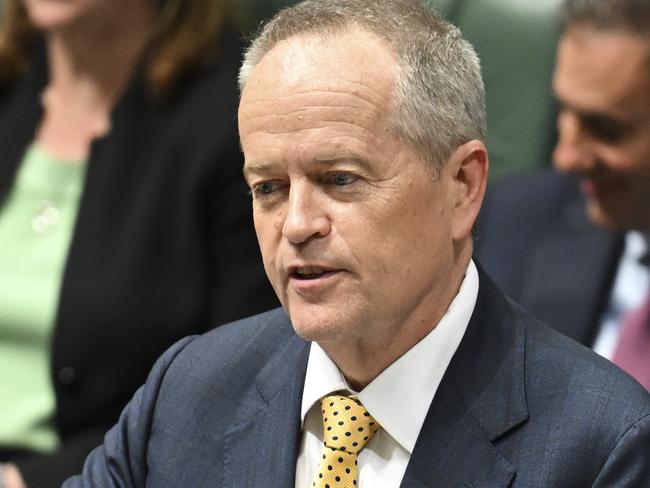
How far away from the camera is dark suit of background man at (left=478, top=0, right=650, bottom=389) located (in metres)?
2.06

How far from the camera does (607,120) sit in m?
2.07

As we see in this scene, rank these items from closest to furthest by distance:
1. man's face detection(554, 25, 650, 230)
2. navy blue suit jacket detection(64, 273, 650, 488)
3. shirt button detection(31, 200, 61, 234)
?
navy blue suit jacket detection(64, 273, 650, 488) < man's face detection(554, 25, 650, 230) < shirt button detection(31, 200, 61, 234)

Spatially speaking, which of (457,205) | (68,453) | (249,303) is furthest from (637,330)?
(68,453)

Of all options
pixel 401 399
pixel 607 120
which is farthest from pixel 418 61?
pixel 607 120

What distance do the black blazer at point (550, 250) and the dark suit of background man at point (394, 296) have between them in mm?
647

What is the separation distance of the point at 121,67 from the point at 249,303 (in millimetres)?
506

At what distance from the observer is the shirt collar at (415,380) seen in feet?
4.62

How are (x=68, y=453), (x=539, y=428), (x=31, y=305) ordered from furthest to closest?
(x=31, y=305) < (x=68, y=453) < (x=539, y=428)

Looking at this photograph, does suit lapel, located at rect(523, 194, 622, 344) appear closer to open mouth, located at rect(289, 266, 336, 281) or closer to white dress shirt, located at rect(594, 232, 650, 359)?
white dress shirt, located at rect(594, 232, 650, 359)

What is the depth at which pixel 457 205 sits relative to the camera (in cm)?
142

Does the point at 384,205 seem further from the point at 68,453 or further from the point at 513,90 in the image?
the point at 513,90

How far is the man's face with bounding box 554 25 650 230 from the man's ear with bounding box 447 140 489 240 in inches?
27.7

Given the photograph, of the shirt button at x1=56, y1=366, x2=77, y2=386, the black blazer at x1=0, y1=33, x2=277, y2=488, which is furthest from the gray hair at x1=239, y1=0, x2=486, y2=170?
the shirt button at x1=56, y1=366, x2=77, y2=386

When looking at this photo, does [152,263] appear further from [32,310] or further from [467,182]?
[467,182]
